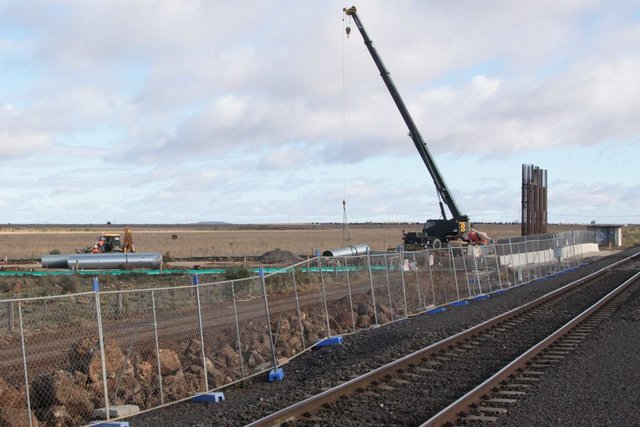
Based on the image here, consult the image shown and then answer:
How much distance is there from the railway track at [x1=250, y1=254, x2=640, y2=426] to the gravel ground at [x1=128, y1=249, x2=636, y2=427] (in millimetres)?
572

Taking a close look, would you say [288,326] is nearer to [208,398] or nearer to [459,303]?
[208,398]

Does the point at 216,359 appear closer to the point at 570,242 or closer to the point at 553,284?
the point at 553,284

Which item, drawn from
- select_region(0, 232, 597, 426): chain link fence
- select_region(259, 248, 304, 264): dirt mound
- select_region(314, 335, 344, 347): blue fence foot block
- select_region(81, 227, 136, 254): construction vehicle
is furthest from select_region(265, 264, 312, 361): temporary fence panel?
select_region(81, 227, 136, 254): construction vehicle

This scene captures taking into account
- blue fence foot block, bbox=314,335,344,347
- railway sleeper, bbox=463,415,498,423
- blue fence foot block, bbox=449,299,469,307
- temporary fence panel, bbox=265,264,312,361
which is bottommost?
blue fence foot block, bbox=449,299,469,307

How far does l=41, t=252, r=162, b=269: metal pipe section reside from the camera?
4566 cm

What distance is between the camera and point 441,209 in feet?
171

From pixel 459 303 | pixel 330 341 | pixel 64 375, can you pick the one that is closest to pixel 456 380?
pixel 330 341

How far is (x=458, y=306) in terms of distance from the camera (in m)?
27.1

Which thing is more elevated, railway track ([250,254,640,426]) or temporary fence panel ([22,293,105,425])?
temporary fence panel ([22,293,105,425])

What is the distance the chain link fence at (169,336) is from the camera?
37.6 feet

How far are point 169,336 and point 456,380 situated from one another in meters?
6.77

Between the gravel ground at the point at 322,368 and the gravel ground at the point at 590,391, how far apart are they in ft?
10.4

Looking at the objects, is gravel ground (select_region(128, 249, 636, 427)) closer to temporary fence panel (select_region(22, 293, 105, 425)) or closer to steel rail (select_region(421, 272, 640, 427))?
temporary fence panel (select_region(22, 293, 105, 425))

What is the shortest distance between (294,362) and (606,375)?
5978mm
